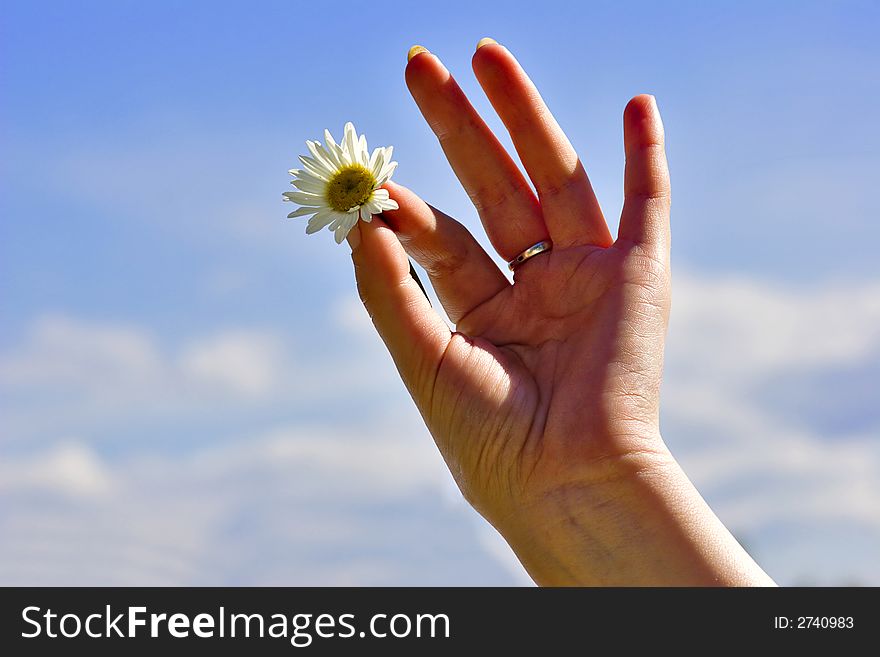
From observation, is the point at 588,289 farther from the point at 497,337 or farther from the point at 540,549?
the point at 540,549

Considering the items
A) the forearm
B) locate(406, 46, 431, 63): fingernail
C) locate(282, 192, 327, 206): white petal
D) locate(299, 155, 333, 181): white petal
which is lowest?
the forearm

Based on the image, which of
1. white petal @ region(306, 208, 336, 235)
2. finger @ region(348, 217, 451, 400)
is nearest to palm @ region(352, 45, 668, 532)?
finger @ region(348, 217, 451, 400)

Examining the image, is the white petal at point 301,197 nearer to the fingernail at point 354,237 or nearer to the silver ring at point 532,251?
the fingernail at point 354,237

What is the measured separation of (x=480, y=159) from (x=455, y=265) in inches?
18.2

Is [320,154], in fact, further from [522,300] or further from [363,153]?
[522,300]

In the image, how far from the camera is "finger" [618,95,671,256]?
9.88 ft

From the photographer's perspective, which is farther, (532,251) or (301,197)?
(532,251)

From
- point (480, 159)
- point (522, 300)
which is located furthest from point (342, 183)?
point (522, 300)

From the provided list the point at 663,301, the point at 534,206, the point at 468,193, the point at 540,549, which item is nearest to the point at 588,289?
the point at 663,301

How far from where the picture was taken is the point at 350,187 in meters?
2.93

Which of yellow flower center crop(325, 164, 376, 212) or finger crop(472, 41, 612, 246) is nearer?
yellow flower center crop(325, 164, 376, 212)

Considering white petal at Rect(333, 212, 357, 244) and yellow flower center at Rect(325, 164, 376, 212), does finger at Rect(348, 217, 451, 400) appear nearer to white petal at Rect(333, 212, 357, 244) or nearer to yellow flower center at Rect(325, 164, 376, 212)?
white petal at Rect(333, 212, 357, 244)

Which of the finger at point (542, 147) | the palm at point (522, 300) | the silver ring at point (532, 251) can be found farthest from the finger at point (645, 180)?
the silver ring at point (532, 251)

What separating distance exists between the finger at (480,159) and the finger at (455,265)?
0.14 m
